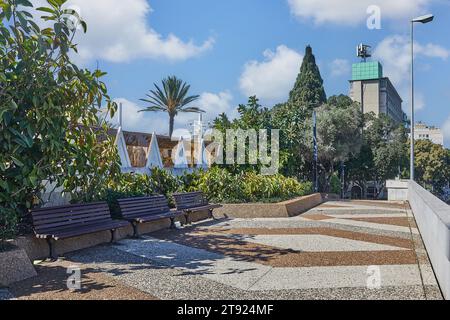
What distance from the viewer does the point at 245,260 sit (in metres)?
6.82

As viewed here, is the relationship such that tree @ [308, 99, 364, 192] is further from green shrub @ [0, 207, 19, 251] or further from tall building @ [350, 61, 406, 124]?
tall building @ [350, 61, 406, 124]

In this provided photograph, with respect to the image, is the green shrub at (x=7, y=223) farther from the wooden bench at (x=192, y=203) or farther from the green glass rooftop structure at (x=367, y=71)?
the green glass rooftop structure at (x=367, y=71)

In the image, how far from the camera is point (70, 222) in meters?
7.39

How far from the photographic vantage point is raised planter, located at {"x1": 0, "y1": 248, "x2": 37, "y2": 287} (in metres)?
5.55

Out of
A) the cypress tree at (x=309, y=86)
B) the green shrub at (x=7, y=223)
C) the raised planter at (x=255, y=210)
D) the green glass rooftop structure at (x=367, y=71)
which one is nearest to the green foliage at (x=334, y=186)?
the cypress tree at (x=309, y=86)

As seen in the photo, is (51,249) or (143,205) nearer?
(51,249)

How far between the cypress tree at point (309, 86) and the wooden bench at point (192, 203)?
30.0 m

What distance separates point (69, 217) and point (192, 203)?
454 centimetres

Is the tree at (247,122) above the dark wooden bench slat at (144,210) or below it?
above

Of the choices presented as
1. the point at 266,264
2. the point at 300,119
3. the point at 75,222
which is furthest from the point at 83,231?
the point at 300,119

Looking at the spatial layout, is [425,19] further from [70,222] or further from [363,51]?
[363,51]

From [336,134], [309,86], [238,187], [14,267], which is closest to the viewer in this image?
[14,267]

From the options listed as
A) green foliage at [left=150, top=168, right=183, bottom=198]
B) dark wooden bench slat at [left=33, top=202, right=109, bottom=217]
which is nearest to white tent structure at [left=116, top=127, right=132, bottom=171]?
green foliage at [left=150, top=168, right=183, bottom=198]

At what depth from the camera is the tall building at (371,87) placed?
105062 millimetres
